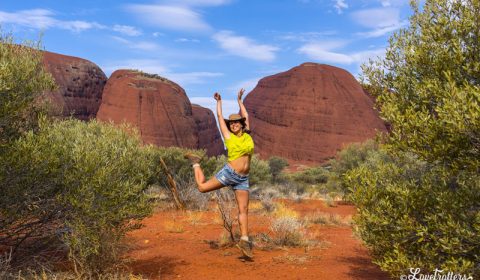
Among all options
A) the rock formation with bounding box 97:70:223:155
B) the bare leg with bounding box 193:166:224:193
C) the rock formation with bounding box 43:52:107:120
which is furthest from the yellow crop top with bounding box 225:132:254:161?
the rock formation with bounding box 43:52:107:120

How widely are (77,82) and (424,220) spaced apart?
6175 centimetres

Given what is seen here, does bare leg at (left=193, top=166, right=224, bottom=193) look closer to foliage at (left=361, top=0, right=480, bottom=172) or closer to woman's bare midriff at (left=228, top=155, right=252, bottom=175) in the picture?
woman's bare midriff at (left=228, top=155, right=252, bottom=175)

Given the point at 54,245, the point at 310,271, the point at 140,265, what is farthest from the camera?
the point at 140,265

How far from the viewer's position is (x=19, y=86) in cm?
570

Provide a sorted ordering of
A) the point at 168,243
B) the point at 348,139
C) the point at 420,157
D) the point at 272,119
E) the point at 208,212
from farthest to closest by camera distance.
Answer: the point at 272,119 → the point at 348,139 → the point at 208,212 → the point at 168,243 → the point at 420,157

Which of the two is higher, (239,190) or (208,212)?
(239,190)

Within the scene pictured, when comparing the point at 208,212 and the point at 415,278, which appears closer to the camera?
the point at 415,278

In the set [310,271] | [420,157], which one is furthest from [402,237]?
[310,271]

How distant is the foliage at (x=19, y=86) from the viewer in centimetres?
530

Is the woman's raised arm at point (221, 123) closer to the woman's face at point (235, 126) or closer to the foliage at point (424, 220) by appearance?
the woman's face at point (235, 126)

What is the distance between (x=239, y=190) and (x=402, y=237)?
2.83 meters

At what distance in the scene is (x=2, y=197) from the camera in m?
5.50

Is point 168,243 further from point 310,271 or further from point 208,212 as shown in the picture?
point 208,212

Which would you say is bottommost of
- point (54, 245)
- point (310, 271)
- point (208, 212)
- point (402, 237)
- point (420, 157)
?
point (208, 212)
